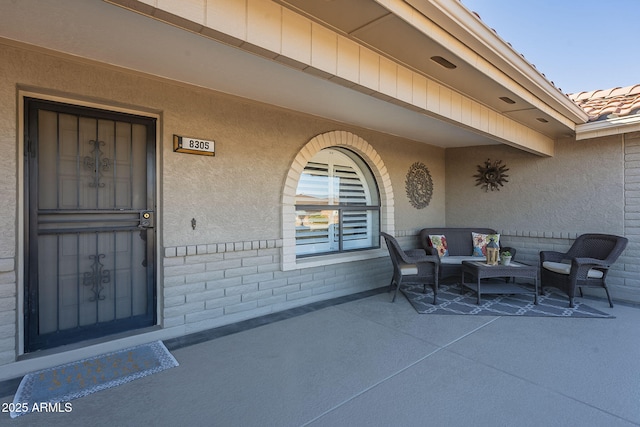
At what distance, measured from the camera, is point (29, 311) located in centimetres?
263

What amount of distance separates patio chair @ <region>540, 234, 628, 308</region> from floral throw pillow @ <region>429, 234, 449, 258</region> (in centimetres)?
140

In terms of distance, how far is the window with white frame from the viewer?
15.0 feet

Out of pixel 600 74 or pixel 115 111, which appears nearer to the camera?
pixel 115 111

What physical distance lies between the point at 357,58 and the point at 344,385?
2532 millimetres

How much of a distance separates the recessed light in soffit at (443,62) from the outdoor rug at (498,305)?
2.80m

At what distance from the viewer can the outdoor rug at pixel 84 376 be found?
216 cm

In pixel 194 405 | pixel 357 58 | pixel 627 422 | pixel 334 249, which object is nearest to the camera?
pixel 627 422

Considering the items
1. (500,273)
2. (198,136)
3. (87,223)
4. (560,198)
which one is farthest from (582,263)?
(87,223)

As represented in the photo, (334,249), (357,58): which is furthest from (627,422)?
(334,249)

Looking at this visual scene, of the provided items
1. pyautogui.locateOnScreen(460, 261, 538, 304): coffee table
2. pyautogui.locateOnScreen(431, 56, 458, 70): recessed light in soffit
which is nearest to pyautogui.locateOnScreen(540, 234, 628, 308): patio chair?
pyautogui.locateOnScreen(460, 261, 538, 304): coffee table

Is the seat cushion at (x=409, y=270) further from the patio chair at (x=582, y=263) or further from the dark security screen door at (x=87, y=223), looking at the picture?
the dark security screen door at (x=87, y=223)

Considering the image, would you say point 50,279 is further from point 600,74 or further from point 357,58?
point 600,74

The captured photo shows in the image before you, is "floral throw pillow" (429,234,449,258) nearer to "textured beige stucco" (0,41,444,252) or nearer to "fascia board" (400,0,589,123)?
"fascia board" (400,0,589,123)

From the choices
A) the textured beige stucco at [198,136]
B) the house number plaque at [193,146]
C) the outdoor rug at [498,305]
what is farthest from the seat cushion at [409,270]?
the house number plaque at [193,146]
